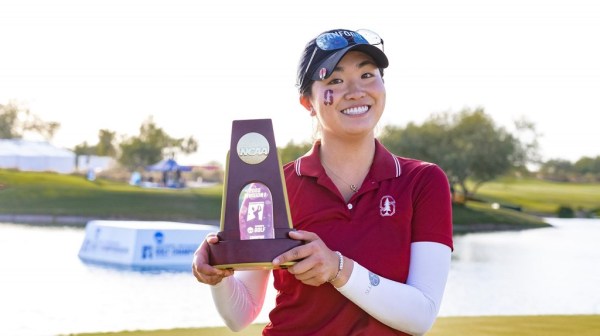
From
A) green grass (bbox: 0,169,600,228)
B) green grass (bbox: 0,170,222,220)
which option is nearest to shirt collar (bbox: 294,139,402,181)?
green grass (bbox: 0,169,600,228)

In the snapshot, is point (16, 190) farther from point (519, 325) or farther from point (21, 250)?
point (519, 325)

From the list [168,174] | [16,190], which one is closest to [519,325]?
[16,190]

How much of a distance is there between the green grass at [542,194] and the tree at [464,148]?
10.9 feet

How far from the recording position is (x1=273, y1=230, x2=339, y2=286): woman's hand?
1357 mm

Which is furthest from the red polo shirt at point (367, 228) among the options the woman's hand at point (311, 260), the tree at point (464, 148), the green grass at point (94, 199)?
the tree at point (464, 148)

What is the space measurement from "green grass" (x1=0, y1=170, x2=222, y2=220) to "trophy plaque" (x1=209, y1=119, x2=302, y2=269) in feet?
111

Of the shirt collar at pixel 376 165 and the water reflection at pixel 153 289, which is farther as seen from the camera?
the water reflection at pixel 153 289

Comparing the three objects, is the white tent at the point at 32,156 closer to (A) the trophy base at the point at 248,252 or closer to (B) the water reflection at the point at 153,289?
(B) the water reflection at the point at 153,289

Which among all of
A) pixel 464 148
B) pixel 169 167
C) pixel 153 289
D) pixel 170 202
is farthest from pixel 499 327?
pixel 169 167

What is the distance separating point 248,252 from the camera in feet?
4.60

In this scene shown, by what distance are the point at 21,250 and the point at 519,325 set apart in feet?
67.9

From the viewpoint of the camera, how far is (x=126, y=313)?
43.0ft

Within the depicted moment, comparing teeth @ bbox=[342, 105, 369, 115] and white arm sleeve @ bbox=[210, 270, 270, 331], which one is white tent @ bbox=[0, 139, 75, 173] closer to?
white arm sleeve @ bbox=[210, 270, 270, 331]

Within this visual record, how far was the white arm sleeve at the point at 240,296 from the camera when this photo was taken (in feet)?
5.26
